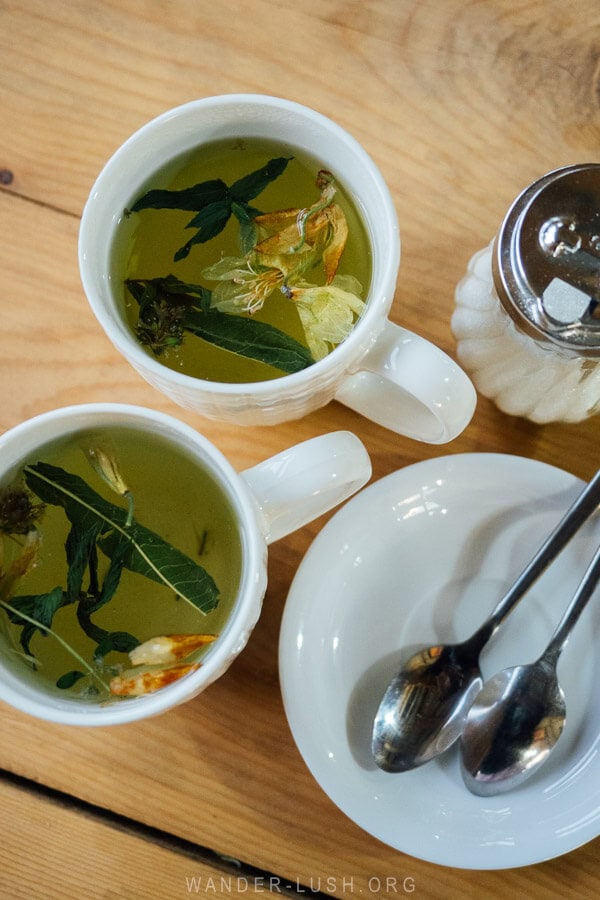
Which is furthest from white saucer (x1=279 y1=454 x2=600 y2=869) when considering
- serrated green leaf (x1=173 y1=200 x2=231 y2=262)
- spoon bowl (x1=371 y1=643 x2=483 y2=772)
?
serrated green leaf (x1=173 y1=200 x2=231 y2=262)

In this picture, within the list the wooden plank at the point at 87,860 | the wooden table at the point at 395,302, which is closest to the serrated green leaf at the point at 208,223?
the wooden table at the point at 395,302

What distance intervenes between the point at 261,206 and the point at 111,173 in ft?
0.42

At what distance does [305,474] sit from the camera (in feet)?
1.75

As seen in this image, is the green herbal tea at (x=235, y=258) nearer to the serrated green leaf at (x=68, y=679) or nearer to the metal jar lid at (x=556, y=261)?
the metal jar lid at (x=556, y=261)

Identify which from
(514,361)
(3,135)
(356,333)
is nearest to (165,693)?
(356,333)

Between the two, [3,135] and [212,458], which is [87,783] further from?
[3,135]

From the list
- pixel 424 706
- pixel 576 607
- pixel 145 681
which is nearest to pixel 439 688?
pixel 424 706

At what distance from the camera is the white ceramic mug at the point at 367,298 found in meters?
0.53

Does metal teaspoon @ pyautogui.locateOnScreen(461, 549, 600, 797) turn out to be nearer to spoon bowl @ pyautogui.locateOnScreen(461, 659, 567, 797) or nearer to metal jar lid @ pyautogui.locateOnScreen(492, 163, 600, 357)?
spoon bowl @ pyautogui.locateOnScreen(461, 659, 567, 797)

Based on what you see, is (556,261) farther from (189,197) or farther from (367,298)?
(189,197)

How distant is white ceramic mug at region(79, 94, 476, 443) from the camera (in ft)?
1.73

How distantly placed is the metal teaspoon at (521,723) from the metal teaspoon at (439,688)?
0.02 m

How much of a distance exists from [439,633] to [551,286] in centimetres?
30

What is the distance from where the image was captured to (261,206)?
0.63 metres
